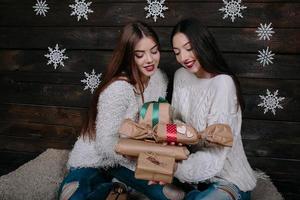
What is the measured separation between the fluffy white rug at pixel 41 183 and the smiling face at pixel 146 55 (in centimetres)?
82

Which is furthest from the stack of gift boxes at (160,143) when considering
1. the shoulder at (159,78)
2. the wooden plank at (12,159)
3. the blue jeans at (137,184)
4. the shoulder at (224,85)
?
the wooden plank at (12,159)

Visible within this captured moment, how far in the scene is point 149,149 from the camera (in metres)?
1.69

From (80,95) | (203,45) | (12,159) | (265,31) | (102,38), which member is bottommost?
(12,159)

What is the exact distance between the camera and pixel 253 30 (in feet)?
8.56

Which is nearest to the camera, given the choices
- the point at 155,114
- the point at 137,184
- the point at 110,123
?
the point at 155,114

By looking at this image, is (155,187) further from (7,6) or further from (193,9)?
(7,6)

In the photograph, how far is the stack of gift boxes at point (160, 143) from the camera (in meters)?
1.65

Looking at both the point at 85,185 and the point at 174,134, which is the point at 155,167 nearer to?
the point at 174,134

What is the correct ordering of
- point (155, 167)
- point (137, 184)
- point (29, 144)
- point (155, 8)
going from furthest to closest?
point (29, 144), point (155, 8), point (137, 184), point (155, 167)

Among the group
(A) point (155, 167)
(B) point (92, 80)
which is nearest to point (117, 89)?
(A) point (155, 167)

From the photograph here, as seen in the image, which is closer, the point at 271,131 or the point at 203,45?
the point at 203,45

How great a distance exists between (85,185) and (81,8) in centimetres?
145

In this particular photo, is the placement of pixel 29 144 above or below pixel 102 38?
below

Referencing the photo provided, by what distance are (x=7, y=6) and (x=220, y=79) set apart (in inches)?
79.3
